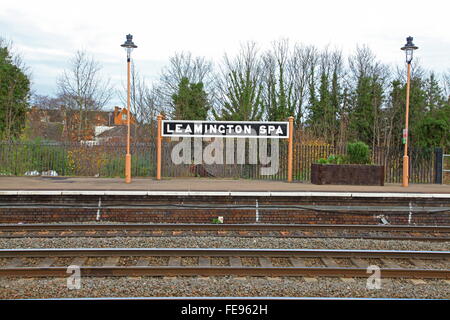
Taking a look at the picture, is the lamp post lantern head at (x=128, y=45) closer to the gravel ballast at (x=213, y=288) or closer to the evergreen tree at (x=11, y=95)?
the gravel ballast at (x=213, y=288)

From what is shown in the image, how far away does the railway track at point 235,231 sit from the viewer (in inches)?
451

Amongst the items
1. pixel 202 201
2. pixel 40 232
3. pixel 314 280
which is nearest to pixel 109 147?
pixel 202 201

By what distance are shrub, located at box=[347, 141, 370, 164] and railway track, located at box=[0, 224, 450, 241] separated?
6.12 meters

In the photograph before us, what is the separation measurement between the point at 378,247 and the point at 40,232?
856cm

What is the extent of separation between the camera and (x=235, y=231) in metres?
12.0

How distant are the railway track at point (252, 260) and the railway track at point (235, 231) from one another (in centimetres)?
216

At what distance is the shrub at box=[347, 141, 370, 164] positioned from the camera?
713 inches

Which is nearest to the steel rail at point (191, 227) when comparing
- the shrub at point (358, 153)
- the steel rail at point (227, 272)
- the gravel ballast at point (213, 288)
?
the steel rail at point (227, 272)

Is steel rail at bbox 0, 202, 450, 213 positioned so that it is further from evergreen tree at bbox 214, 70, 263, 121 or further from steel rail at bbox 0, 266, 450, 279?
evergreen tree at bbox 214, 70, 263, 121

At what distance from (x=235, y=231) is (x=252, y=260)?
3.03m

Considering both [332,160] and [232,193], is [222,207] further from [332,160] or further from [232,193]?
[332,160]

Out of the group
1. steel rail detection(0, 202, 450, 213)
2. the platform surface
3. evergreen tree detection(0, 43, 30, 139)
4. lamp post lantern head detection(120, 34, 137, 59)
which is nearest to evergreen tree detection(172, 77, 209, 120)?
evergreen tree detection(0, 43, 30, 139)

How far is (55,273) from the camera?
7.73m
